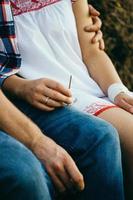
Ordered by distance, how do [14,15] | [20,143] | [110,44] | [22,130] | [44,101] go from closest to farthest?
[20,143] < [22,130] < [44,101] < [14,15] < [110,44]

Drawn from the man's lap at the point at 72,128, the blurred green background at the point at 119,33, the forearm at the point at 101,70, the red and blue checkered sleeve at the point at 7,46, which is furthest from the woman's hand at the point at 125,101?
the blurred green background at the point at 119,33

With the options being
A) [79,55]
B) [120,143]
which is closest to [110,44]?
[79,55]

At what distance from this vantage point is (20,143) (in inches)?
69.2

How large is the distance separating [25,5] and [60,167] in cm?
84

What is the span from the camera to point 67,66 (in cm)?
242

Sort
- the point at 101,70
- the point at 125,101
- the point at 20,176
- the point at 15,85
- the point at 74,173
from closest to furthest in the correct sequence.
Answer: the point at 20,176
the point at 74,173
the point at 15,85
the point at 125,101
the point at 101,70

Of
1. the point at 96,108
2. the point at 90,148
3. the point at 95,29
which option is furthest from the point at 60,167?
the point at 95,29

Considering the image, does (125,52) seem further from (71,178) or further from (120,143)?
(71,178)

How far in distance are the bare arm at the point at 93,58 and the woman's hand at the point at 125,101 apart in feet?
0.48

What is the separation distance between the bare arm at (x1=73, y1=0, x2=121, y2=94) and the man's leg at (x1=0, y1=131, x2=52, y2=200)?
0.91 m

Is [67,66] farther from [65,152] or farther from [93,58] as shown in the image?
[65,152]

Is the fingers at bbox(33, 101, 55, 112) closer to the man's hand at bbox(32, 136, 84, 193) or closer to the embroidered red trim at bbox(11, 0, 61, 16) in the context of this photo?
the man's hand at bbox(32, 136, 84, 193)

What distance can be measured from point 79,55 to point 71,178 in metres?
0.83

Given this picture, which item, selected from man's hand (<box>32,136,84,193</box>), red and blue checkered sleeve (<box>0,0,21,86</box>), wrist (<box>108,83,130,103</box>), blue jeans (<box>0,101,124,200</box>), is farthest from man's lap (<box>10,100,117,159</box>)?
wrist (<box>108,83,130,103</box>)
